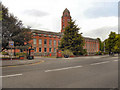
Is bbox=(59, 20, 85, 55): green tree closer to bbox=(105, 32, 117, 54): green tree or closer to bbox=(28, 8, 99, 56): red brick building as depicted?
bbox=(28, 8, 99, 56): red brick building

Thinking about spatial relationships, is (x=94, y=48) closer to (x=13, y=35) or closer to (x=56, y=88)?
(x=13, y=35)

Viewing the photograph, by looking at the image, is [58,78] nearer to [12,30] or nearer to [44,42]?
[12,30]

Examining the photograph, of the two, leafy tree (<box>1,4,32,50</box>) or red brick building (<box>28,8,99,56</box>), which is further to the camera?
red brick building (<box>28,8,99,56</box>)

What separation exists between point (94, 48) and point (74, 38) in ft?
161

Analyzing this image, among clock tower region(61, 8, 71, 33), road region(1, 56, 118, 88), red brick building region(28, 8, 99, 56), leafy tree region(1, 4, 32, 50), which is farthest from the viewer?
clock tower region(61, 8, 71, 33)

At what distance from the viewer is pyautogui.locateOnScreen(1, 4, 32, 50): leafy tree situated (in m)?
17.9

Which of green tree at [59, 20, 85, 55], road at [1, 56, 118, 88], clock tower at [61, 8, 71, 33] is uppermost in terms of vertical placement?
clock tower at [61, 8, 71, 33]

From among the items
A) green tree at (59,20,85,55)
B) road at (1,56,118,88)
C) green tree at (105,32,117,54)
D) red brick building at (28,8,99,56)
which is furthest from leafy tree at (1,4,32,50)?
green tree at (105,32,117,54)

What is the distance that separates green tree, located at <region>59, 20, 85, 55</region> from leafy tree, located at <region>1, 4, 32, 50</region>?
14.8m

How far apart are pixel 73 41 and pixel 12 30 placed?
1873 centimetres

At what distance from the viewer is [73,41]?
31922 millimetres

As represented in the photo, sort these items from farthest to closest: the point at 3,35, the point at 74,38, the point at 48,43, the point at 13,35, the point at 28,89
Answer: the point at 48,43 < the point at 74,38 < the point at 13,35 < the point at 3,35 < the point at 28,89

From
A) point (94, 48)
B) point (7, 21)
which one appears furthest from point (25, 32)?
point (94, 48)

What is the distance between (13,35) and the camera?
19281 mm
